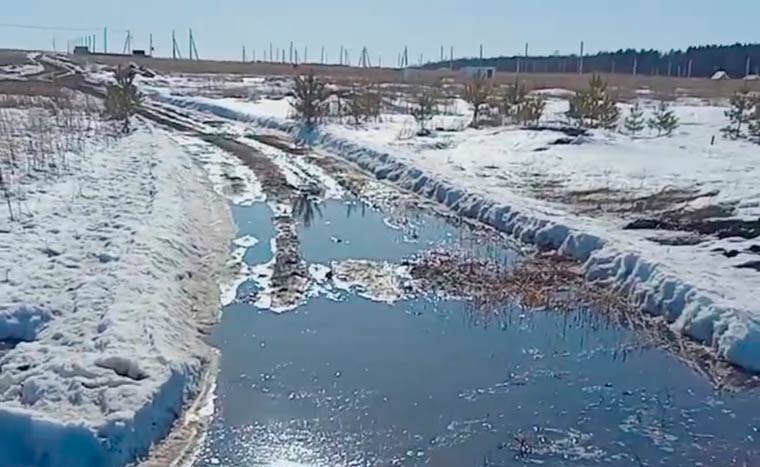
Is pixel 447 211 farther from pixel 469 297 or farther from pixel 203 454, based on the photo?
pixel 203 454

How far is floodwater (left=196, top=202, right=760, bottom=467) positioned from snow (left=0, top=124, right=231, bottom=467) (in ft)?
1.56

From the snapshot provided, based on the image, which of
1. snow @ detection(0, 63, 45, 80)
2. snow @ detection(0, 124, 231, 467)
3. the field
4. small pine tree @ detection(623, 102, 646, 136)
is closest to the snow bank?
the field

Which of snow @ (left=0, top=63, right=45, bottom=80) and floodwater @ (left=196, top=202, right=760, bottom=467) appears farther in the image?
snow @ (left=0, top=63, right=45, bottom=80)

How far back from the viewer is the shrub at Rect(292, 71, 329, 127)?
985 inches

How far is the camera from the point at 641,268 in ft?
29.9

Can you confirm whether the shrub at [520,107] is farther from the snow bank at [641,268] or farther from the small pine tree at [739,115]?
Answer: the snow bank at [641,268]

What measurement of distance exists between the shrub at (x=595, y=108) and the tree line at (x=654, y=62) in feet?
202

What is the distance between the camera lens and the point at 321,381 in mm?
6648

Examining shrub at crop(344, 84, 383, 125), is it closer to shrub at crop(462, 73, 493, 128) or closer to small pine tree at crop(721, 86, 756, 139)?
shrub at crop(462, 73, 493, 128)

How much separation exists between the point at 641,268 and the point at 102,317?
569 centimetres

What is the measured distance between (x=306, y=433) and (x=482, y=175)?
11.5m

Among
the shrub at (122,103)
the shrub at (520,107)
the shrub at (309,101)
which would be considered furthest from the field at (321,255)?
the shrub at (309,101)

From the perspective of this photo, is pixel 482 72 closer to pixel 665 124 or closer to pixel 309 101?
pixel 309 101

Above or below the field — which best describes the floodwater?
below
